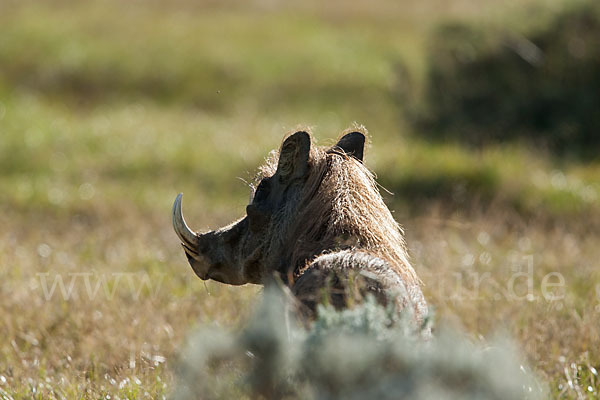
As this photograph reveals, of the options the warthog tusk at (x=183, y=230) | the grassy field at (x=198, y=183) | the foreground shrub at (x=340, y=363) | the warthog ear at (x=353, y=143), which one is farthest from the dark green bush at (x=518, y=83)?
the foreground shrub at (x=340, y=363)

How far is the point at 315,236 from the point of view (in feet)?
12.1

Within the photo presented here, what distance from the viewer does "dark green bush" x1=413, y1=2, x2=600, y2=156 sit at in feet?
44.8

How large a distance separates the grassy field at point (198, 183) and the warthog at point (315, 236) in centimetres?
35

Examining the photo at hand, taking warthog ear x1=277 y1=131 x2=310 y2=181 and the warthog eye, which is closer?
warthog ear x1=277 y1=131 x2=310 y2=181

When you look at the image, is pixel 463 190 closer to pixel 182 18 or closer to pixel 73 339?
pixel 73 339

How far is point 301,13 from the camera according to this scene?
73.8ft

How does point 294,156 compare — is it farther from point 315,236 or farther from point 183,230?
point 183,230

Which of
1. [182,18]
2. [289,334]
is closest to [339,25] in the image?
[182,18]

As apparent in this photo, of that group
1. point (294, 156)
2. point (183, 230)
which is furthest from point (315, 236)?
point (183, 230)

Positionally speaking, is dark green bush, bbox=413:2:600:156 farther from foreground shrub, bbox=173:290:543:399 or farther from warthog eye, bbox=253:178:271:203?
foreground shrub, bbox=173:290:543:399

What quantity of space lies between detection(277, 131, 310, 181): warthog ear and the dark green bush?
31.3 feet

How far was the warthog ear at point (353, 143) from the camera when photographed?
160 inches

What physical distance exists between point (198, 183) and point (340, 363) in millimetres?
8585

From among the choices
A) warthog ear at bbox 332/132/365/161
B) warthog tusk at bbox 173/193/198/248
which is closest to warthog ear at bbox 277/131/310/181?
warthog ear at bbox 332/132/365/161
